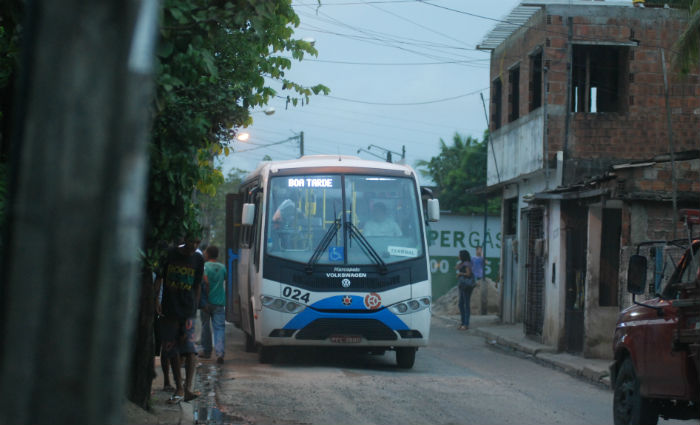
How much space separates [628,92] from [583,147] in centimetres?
166

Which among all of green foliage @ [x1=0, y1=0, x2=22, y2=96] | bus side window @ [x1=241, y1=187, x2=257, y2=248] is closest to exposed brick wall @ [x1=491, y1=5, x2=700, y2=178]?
bus side window @ [x1=241, y1=187, x2=257, y2=248]

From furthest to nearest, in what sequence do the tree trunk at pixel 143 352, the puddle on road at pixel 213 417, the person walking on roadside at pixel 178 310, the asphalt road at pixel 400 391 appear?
1. the person walking on roadside at pixel 178 310
2. the asphalt road at pixel 400 391
3. the puddle on road at pixel 213 417
4. the tree trunk at pixel 143 352

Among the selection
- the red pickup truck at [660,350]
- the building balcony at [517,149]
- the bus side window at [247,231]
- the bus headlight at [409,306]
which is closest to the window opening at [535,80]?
the building balcony at [517,149]

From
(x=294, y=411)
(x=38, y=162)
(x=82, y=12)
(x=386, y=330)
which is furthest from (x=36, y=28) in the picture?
(x=386, y=330)

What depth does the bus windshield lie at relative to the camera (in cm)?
1414

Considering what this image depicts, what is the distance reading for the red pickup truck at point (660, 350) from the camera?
292 inches

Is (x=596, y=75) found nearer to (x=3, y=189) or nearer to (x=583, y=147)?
(x=583, y=147)

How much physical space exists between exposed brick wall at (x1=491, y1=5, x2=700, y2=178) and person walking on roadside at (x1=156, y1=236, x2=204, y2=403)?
548 inches

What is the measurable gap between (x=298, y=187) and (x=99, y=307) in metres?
13.4

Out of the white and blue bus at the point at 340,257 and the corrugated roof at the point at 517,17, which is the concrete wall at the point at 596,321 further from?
the corrugated roof at the point at 517,17

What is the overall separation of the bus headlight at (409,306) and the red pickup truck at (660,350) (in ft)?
17.2

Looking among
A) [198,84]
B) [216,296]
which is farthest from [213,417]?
[216,296]

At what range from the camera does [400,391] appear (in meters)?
11.4

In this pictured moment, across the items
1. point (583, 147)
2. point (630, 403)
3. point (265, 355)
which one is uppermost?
point (583, 147)
